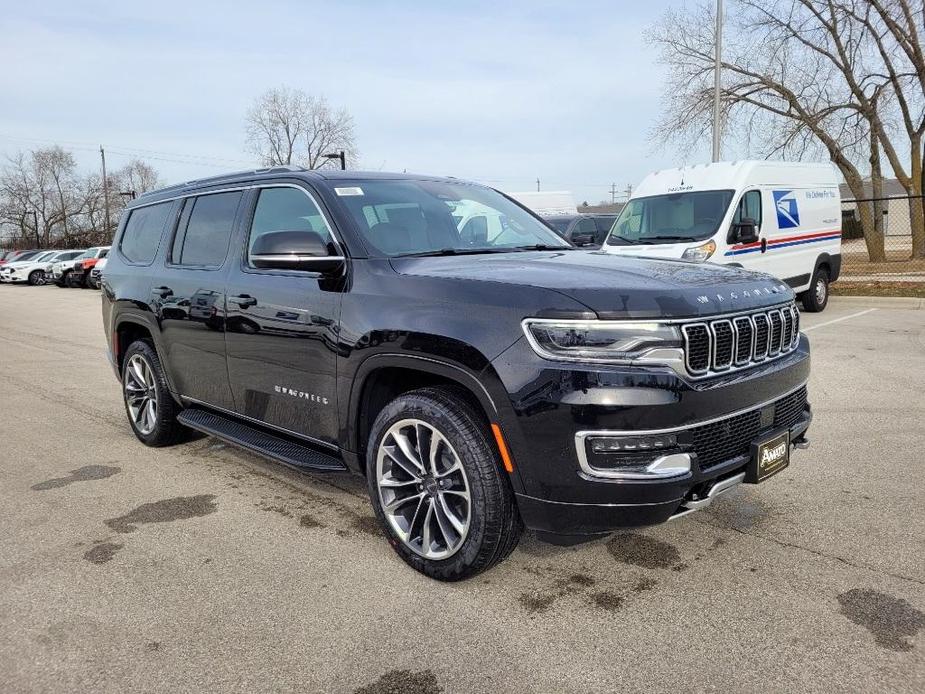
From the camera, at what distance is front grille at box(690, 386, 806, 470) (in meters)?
2.81

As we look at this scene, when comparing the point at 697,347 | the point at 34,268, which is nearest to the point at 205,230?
the point at 697,347

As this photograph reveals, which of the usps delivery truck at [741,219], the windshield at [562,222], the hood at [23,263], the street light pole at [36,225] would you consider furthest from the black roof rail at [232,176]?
the street light pole at [36,225]

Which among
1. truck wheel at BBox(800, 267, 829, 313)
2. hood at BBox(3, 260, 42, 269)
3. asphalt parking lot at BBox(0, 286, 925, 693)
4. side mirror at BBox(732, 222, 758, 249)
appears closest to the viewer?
asphalt parking lot at BBox(0, 286, 925, 693)

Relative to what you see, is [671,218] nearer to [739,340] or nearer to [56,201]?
[739,340]

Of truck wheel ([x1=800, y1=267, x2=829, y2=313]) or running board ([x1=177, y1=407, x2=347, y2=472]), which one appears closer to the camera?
running board ([x1=177, y1=407, x2=347, y2=472])

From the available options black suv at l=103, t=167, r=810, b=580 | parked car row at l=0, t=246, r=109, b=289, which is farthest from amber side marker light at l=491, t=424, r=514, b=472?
parked car row at l=0, t=246, r=109, b=289

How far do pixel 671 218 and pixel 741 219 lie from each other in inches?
40.7

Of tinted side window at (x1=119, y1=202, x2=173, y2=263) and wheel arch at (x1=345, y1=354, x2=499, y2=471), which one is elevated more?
tinted side window at (x1=119, y1=202, x2=173, y2=263)

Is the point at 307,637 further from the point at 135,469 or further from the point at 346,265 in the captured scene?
the point at 135,469

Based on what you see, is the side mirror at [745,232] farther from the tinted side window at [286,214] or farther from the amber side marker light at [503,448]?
the amber side marker light at [503,448]

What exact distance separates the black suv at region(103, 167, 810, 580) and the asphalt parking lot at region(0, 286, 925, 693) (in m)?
0.36

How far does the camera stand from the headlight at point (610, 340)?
2.72 meters

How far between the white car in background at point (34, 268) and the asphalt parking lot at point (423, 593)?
34.5 metres

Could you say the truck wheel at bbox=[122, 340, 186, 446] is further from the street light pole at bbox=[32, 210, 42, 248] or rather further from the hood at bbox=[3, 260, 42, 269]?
the street light pole at bbox=[32, 210, 42, 248]
